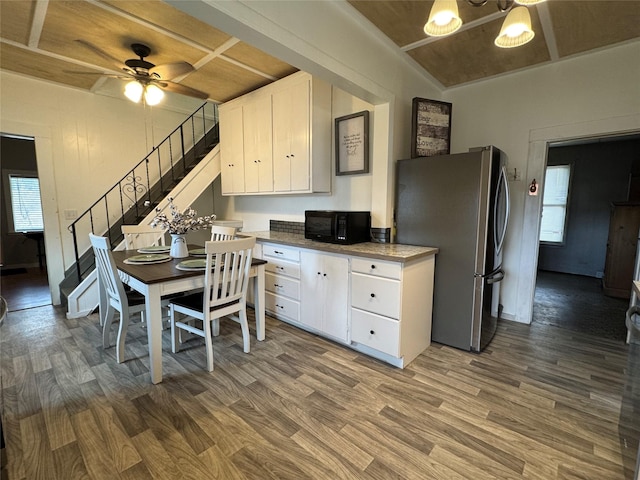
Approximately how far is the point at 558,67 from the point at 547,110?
392 millimetres

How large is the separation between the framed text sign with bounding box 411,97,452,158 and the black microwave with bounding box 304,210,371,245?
0.79 m

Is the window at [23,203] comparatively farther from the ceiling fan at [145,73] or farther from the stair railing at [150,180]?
the ceiling fan at [145,73]

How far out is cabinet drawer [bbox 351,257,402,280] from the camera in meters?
2.22

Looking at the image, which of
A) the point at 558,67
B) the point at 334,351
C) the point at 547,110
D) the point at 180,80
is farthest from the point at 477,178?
the point at 180,80

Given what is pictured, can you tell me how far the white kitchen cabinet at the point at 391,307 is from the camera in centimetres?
225

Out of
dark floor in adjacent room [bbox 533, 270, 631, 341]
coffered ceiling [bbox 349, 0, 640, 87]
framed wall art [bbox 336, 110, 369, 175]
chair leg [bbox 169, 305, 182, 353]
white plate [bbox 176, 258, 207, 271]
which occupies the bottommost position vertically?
dark floor in adjacent room [bbox 533, 270, 631, 341]

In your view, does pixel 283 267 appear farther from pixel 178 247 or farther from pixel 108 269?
pixel 108 269

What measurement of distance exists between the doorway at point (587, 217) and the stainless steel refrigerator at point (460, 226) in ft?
7.63

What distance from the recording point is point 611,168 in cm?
512

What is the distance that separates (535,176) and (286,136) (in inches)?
107

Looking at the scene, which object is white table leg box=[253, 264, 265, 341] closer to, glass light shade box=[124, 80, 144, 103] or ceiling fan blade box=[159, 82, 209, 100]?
glass light shade box=[124, 80, 144, 103]

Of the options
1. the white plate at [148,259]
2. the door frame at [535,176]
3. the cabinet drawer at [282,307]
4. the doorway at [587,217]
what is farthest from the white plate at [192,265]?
the doorway at [587,217]

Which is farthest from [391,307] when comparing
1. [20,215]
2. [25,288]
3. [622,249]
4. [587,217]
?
[20,215]

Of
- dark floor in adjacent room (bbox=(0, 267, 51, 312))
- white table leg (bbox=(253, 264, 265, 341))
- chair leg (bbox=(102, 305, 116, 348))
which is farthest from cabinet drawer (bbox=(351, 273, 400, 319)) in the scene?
dark floor in adjacent room (bbox=(0, 267, 51, 312))
